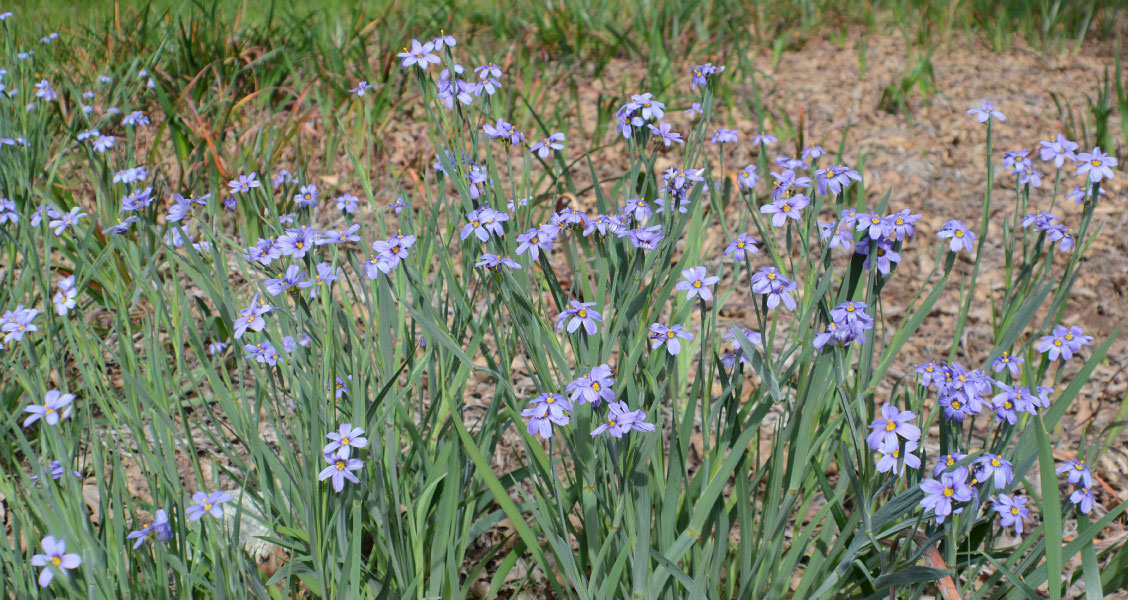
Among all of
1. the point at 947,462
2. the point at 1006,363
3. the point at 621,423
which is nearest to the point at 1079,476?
the point at 1006,363

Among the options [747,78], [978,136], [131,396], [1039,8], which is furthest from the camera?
[1039,8]

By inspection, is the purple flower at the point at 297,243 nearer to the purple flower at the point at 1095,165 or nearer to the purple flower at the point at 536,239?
the purple flower at the point at 536,239

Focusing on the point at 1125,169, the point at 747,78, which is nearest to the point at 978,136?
the point at 1125,169

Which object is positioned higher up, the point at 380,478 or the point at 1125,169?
the point at 380,478

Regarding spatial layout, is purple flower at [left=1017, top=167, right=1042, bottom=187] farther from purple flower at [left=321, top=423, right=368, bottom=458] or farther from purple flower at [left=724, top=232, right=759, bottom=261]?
purple flower at [left=321, top=423, right=368, bottom=458]

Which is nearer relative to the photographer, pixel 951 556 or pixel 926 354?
pixel 951 556

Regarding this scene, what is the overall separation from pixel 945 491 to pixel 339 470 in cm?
94

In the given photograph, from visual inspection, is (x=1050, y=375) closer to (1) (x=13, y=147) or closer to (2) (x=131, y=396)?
(2) (x=131, y=396)

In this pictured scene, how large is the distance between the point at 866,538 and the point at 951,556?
15 cm

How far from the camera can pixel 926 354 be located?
281 centimetres

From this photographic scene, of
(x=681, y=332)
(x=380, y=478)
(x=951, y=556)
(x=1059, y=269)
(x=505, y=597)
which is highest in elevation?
(x=681, y=332)

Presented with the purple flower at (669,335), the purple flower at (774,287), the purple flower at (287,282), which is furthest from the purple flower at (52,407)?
the purple flower at (774,287)

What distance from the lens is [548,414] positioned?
4.09 ft

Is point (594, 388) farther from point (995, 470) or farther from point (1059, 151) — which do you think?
point (1059, 151)
